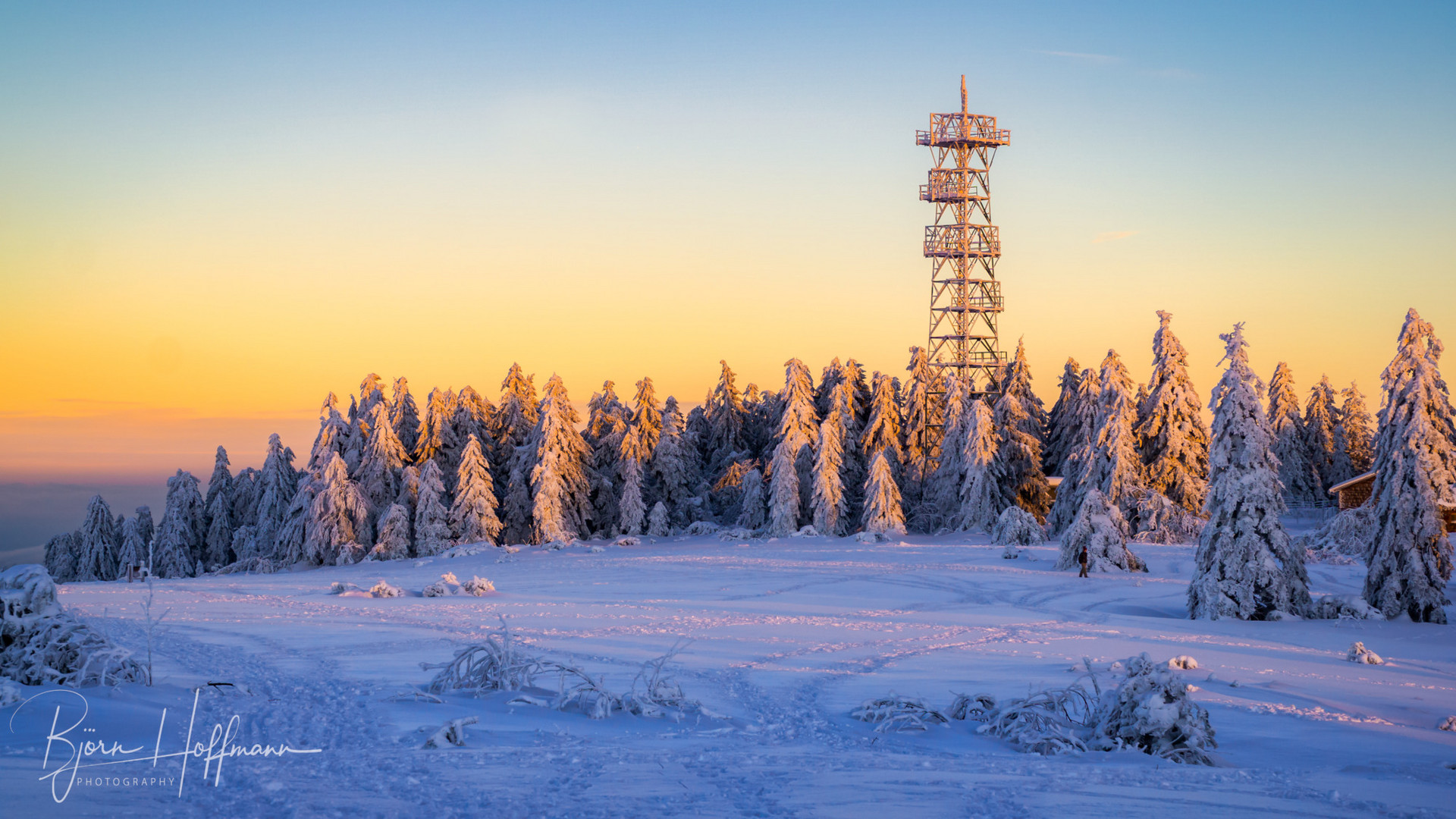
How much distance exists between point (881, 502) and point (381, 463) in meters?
23.9

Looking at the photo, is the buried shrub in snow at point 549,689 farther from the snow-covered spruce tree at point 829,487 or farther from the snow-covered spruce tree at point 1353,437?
the snow-covered spruce tree at point 1353,437

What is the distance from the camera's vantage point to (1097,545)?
3034 cm

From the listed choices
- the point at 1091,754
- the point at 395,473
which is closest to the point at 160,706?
the point at 1091,754

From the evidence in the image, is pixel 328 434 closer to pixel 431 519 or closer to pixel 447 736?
pixel 431 519

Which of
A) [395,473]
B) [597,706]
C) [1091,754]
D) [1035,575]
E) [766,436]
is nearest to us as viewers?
[1091,754]

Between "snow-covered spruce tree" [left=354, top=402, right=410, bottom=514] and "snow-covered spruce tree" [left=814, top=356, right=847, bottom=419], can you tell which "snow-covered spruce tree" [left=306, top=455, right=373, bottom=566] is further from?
"snow-covered spruce tree" [left=814, top=356, right=847, bottom=419]

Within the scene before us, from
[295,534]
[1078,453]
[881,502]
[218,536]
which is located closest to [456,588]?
[295,534]

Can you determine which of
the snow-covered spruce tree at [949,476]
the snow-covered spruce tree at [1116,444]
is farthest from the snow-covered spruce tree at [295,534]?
the snow-covered spruce tree at [1116,444]

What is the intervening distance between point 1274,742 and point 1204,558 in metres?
13.3

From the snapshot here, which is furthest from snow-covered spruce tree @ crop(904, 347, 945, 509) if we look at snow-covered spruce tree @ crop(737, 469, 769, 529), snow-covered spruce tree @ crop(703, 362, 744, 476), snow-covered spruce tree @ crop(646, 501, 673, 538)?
snow-covered spruce tree @ crop(646, 501, 673, 538)

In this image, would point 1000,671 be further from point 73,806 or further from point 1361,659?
point 73,806

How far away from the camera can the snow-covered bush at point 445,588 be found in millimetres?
24359

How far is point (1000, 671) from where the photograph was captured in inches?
577

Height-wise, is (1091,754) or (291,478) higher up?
(291,478)
